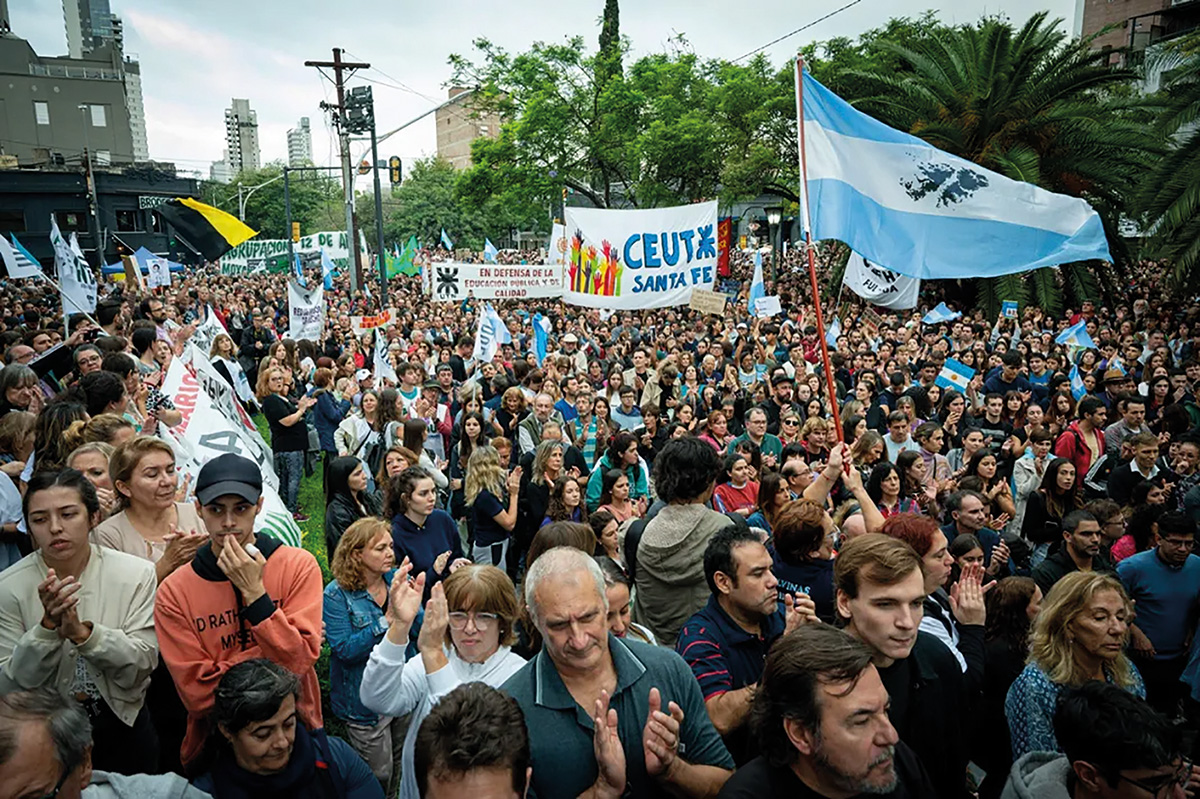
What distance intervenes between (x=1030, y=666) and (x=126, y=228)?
54.6 meters

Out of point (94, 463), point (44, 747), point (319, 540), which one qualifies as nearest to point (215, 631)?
point (44, 747)

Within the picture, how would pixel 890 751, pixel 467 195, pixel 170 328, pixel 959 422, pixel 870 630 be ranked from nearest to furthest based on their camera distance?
pixel 890 751 < pixel 870 630 < pixel 959 422 < pixel 170 328 < pixel 467 195

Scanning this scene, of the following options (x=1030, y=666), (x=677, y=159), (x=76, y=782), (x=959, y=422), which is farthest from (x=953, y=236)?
(x=677, y=159)

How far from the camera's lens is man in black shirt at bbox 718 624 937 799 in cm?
220

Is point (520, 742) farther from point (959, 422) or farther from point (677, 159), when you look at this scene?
point (677, 159)

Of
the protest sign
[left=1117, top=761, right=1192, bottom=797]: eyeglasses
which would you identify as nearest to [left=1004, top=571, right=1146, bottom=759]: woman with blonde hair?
[left=1117, top=761, right=1192, bottom=797]: eyeglasses

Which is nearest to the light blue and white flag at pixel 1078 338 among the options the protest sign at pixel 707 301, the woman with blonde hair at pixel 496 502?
the protest sign at pixel 707 301

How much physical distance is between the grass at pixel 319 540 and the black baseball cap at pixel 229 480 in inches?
86.3

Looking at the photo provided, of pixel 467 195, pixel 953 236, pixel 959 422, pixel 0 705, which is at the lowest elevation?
pixel 959 422

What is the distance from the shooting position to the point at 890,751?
2.23 m

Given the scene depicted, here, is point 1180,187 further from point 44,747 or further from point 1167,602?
point 44,747

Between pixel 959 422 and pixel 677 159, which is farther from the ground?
pixel 677 159

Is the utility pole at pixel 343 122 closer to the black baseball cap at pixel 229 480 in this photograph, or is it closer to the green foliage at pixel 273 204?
the black baseball cap at pixel 229 480

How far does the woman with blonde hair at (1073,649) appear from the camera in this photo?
129 inches
